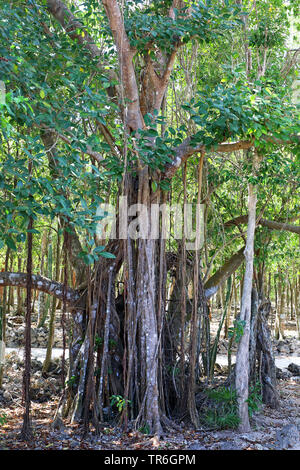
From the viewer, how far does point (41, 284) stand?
18.6 ft

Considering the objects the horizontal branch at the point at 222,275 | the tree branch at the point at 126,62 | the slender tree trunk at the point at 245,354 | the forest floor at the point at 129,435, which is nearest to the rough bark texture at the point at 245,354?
the slender tree trunk at the point at 245,354

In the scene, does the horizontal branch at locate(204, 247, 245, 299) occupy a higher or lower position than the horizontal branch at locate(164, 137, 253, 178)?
lower

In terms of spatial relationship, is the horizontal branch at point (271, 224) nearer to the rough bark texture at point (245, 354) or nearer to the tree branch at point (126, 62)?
the rough bark texture at point (245, 354)

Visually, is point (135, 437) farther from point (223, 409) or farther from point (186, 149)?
point (186, 149)

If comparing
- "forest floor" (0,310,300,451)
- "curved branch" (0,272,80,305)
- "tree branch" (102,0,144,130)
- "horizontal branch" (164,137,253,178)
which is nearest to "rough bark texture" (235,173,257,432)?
"forest floor" (0,310,300,451)

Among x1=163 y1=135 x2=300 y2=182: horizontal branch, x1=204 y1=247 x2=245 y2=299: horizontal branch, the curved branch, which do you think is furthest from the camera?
x1=204 y1=247 x2=245 y2=299: horizontal branch

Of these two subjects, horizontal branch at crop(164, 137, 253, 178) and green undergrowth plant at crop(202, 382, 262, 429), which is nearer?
horizontal branch at crop(164, 137, 253, 178)

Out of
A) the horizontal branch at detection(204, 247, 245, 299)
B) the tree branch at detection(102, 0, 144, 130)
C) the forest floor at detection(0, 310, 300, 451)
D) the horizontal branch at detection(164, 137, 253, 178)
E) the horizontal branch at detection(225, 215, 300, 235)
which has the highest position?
the tree branch at detection(102, 0, 144, 130)

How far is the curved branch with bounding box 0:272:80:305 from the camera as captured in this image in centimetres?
550

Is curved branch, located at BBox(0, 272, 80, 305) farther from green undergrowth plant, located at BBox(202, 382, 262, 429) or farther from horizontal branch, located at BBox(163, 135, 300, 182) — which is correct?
green undergrowth plant, located at BBox(202, 382, 262, 429)

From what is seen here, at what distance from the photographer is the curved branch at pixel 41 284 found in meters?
5.50

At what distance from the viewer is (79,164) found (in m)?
3.87

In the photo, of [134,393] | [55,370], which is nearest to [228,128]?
[134,393]

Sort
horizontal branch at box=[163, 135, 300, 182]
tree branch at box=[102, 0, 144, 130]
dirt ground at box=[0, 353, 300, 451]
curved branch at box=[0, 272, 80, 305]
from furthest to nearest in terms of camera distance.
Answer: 1. curved branch at box=[0, 272, 80, 305]
2. horizontal branch at box=[163, 135, 300, 182]
3. tree branch at box=[102, 0, 144, 130]
4. dirt ground at box=[0, 353, 300, 451]
